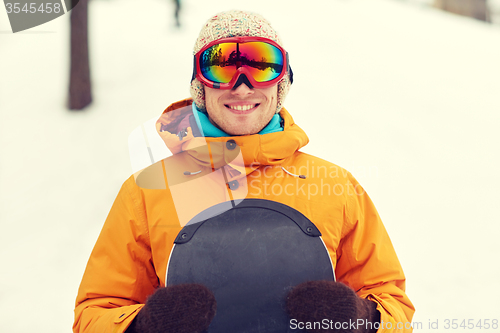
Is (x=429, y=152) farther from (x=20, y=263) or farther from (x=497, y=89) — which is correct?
(x=20, y=263)

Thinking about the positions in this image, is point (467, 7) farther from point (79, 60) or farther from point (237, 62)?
point (237, 62)

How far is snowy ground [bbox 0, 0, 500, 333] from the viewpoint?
295 centimetres

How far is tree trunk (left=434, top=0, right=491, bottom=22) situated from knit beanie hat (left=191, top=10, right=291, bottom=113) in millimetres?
5842

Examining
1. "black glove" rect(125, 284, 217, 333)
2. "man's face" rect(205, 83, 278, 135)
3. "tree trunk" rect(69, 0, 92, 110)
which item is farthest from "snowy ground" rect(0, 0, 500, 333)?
"man's face" rect(205, 83, 278, 135)

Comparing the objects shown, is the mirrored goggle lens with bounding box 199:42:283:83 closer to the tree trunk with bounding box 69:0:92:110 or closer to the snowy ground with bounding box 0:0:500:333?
the snowy ground with bounding box 0:0:500:333

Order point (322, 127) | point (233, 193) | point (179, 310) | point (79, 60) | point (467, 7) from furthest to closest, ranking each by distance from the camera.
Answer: point (467, 7) → point (79, 60) → point (322, 127) → point (233, 193) → point (179, 310)

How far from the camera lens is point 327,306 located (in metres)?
1.02

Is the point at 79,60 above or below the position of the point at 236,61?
above

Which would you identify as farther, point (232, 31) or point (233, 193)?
point (232, 31)

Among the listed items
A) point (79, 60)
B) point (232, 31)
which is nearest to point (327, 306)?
point (232, 31)

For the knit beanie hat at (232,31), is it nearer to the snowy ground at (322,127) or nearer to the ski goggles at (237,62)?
the ski goggles at (237,62)

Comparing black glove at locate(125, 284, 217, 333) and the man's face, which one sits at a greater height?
the man's face

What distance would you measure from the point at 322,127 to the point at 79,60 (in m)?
2.86

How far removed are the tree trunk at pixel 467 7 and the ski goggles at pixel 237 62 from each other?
591 cm
